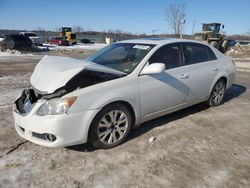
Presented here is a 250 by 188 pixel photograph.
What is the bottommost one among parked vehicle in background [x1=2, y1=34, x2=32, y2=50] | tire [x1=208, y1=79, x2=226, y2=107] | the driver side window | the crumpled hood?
parked vehicle in background [x1=2, y1=34, x2=32, y2=50]

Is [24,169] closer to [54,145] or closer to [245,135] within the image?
[54,145]

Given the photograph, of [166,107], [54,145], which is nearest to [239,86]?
[166,107]

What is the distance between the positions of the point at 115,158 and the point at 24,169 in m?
1.15

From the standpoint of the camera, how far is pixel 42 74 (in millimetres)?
3701

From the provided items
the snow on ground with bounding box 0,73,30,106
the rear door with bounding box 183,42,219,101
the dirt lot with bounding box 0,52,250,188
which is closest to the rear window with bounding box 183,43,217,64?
the rear door with bounding box 183,42,219,101

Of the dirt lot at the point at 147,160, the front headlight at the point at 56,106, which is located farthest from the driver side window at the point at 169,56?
the front headlight at the point at 56,106

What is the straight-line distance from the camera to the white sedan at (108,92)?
3.16m

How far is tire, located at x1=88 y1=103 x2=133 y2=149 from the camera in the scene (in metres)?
3.38

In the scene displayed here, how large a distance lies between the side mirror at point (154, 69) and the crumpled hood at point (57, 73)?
39cm

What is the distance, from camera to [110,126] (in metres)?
3.54

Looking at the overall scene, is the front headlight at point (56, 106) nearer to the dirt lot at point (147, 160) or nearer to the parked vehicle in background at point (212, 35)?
the dirt lot at point (147, 160)

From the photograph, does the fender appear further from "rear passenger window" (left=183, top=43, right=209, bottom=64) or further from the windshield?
the windshield

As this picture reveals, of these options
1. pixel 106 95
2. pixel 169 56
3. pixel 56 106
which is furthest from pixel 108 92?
pixel 169 56

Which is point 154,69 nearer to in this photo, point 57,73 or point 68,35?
point 57,73
